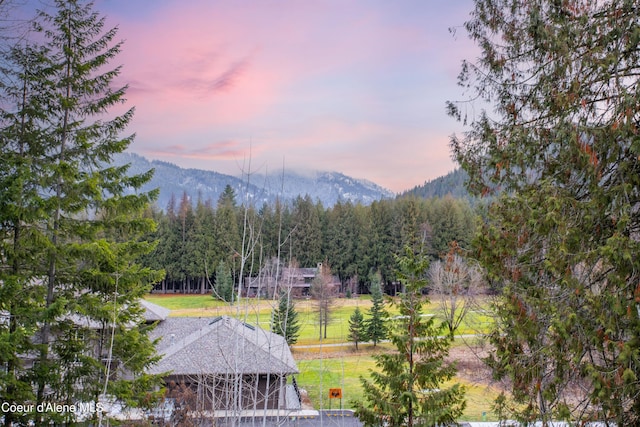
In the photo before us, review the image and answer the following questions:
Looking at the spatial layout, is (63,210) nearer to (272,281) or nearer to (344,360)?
(272,281)

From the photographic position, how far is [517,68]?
19.6ft

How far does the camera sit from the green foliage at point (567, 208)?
14.2ft

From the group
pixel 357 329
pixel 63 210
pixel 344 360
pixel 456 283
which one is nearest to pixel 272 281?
pixel 456 283

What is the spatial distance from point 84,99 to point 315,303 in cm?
2326

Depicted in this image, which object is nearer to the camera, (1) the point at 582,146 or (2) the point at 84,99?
(1) the point at 582,146

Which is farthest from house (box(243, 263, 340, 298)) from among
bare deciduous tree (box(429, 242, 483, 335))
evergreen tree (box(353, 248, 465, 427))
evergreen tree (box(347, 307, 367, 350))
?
evergreen tree (box(347, 307, 367, 350))

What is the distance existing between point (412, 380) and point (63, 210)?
23.7ft

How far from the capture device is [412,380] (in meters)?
7.54

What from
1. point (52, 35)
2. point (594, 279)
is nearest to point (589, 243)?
point (594, 279)

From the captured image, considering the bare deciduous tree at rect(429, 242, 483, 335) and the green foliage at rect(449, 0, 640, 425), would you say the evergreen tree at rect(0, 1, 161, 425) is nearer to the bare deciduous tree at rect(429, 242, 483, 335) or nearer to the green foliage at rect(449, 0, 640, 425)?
the bare deciduous tree at rect(429, 242, 483, 335)

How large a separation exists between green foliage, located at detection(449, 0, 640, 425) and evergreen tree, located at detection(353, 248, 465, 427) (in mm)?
2101

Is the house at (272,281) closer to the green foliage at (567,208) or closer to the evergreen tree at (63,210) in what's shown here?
the green foliage at (567,208)

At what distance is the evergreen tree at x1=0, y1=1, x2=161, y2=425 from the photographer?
7.65 metres

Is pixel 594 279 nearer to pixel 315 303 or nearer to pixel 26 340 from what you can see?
pixel 26 340
